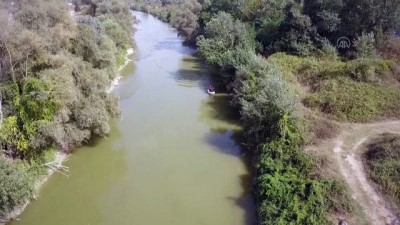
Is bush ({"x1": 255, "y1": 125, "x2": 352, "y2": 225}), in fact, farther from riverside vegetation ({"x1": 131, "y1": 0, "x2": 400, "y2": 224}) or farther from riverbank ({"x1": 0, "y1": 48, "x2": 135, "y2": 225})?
riverbank ({"x1": 0, "y1": 48, "x2": 135, "y2": 225})

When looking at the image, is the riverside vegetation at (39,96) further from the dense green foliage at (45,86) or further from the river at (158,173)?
the river at (158,173)

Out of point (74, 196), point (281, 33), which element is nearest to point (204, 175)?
point (74, 196)

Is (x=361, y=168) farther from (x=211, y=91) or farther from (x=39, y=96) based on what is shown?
(x=211, y=91)

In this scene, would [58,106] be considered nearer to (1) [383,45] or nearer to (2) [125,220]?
(2) [125,220]

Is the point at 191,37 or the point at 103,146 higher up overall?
the point at 191,37

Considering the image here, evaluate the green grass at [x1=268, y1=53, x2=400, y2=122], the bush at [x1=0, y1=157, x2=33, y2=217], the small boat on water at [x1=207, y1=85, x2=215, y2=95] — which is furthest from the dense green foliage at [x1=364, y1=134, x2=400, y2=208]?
the bush at [x1=0, y1=157, x2=33, y2=217]
